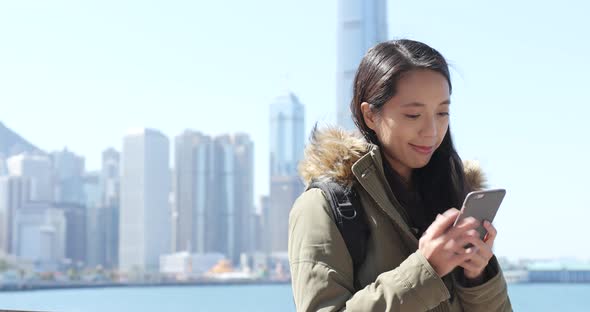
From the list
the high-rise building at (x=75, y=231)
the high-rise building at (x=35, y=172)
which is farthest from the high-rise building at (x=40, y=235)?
the high-rise building at (x=35, y=172)

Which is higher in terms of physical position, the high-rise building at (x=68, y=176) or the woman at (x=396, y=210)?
the high-rise building at (x=68, y=176)

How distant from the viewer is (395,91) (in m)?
0.92

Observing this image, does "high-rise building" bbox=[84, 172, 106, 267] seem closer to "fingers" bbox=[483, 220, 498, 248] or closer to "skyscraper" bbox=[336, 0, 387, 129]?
"skyscraper" bbox=[336, 0, 387, 129]

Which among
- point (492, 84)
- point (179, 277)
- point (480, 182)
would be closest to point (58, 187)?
point (179, 277)

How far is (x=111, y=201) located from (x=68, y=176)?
3094mm

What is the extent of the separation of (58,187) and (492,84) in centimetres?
2928

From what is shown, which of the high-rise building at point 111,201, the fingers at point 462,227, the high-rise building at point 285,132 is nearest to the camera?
the fingers at point 462,227

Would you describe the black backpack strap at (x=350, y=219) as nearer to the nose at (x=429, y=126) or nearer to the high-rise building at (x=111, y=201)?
the nose at (x=429, y=126)

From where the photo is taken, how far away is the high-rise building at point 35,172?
170 feet

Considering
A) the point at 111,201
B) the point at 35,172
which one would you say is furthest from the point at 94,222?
the point at 35,172

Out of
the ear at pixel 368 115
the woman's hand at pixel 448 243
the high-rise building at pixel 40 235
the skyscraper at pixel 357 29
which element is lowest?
the high-rise building at pixel 40 235

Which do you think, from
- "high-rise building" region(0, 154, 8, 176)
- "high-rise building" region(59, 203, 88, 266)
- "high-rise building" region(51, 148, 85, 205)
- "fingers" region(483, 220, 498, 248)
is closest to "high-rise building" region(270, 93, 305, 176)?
"high-rise building" region(51, 148, 85, 205)

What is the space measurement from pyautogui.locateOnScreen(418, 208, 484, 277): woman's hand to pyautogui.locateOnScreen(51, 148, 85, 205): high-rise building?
53.0 meters

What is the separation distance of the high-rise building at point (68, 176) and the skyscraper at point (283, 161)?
38.9 ft
